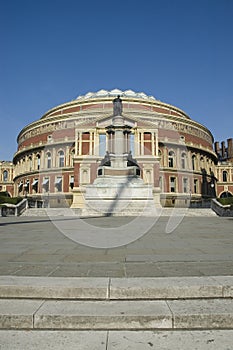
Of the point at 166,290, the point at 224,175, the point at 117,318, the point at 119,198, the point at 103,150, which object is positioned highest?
the point at 103,150

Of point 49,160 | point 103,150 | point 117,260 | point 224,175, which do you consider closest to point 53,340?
point 117,260

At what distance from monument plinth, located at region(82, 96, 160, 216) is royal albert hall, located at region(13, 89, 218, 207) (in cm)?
1292

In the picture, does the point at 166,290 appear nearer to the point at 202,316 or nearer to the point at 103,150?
the point at 202,316

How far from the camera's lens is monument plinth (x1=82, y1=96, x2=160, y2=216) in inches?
954

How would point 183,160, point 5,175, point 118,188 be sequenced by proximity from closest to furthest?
1. point 118,188
2. point 183,160
3. point 5,175

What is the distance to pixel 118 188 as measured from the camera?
86.4 feet

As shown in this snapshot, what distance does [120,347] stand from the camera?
8.43ft

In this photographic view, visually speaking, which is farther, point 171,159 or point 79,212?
point 171,159

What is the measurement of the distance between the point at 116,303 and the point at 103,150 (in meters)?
40.9

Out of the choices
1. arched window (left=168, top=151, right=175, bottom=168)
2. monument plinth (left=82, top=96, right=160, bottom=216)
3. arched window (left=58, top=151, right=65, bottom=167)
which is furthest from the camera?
arched window (left=58, top=151, right=65, bottom=167)

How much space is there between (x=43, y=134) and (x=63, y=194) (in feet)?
45.5

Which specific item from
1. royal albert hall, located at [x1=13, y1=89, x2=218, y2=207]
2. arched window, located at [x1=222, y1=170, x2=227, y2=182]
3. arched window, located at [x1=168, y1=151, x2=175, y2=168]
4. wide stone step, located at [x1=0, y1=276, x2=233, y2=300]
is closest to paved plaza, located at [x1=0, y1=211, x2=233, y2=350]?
wide stone step, located at [x1=0, y1=276, x2=233, y2=300]

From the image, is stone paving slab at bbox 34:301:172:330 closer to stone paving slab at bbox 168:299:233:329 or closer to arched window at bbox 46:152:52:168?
stone paving slab at bbox 168:299:233:329

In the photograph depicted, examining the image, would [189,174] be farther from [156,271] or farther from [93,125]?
[156,271]
